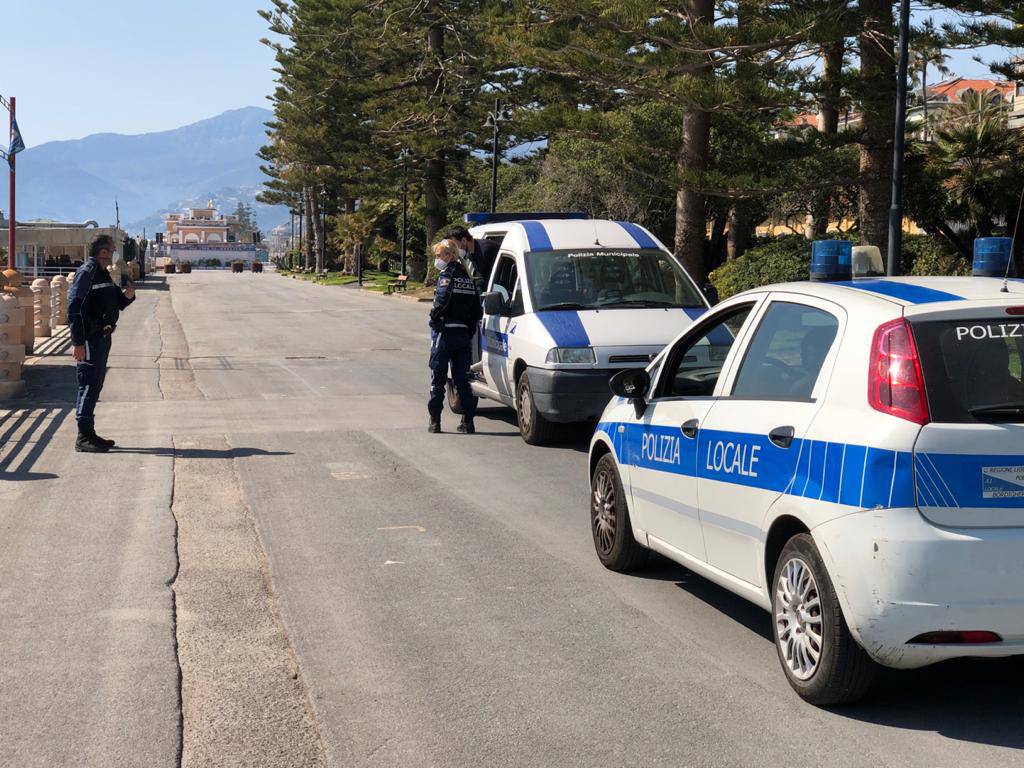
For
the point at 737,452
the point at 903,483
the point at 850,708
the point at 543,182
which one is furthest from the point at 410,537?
the point at 543,182

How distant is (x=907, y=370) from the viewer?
4.62 metres

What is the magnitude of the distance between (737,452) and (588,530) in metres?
2.99

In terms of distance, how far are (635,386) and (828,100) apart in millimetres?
21474

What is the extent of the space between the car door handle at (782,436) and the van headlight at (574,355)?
20.3 ft

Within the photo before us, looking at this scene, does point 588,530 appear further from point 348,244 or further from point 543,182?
point 348,244

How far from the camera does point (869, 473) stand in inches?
179

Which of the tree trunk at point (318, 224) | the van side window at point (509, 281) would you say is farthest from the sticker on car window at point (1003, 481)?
the tree trunk at point (318, 224)

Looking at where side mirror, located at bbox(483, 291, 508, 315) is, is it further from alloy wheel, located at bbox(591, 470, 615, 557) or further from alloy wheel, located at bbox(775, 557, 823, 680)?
alloy wheel, located at bbox(775, 557, 823, 680)

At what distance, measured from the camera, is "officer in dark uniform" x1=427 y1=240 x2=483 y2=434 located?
1230cm

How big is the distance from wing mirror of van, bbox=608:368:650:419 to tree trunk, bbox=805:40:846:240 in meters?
20.6

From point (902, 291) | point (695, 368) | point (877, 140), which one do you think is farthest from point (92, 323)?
point (877, 140)

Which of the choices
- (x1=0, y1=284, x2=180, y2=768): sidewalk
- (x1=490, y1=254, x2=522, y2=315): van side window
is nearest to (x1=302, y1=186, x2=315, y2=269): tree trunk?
(x1=490, y1=254, x2=522, y2=315): van side window

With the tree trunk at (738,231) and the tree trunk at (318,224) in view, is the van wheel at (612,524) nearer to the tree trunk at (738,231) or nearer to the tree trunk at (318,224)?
the tree trunk at (738,231)

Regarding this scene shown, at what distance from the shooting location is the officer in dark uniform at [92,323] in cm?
1099
